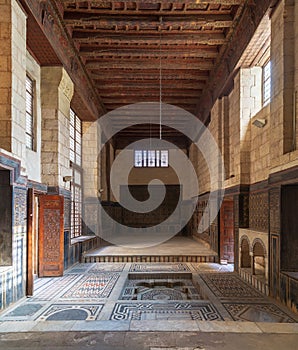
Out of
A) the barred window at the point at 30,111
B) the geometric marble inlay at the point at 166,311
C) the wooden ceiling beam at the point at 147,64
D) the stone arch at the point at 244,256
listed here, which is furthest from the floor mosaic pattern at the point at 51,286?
the wooden ceiling beam at the point at 147,64

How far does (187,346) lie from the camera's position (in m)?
3.65

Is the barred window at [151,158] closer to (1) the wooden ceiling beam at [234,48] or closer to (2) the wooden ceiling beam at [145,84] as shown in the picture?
(1) the wooden ceiling beam at [234,48]

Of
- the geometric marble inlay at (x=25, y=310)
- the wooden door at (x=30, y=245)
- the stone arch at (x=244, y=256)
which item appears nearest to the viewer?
the geometric marble inlay at (x=25, y=310)

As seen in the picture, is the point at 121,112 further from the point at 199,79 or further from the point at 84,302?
the point at 84,302

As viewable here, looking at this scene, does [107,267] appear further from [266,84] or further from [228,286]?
[266,84]

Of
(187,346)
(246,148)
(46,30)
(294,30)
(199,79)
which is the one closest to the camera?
(187,346)

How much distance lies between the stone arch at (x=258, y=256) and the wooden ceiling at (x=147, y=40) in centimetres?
397

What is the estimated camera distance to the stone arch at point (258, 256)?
21.6 ft

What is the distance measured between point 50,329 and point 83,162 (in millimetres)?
8389

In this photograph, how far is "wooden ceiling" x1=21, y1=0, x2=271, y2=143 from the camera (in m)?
6.63

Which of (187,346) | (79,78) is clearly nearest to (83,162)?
(79,78)

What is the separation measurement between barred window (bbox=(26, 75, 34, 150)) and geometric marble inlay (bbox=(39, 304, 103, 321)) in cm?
335

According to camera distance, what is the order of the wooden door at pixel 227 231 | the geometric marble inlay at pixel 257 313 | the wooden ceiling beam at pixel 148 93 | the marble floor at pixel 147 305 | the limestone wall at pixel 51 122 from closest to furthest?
the marble floor at pixel 147 305 < the geometric marble inlay at pixel 257 313 < the limestone wall at pixel 51 122 < the wooden door at pixel 227 231 < the wooden ceiling beam at pixel 148 93

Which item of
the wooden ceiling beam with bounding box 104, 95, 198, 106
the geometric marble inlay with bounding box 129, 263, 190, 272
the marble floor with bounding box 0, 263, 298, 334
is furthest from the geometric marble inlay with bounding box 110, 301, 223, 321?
the wooden ceiling beam with bounding box 104, 95, 198, 106
